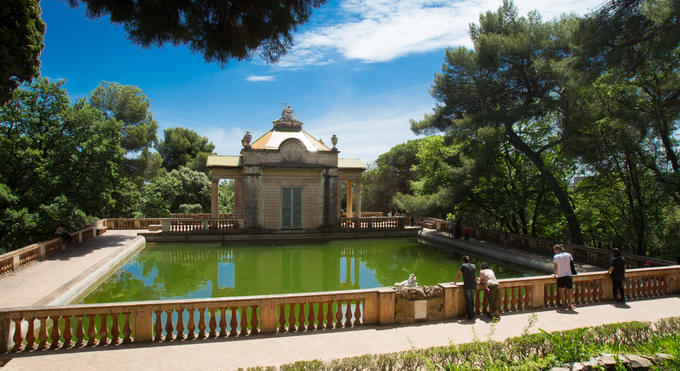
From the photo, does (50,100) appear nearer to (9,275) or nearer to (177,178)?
(9,275)

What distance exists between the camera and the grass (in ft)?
13.7

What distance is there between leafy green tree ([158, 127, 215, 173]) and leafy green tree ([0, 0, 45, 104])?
1542 inches

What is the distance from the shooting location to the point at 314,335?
5.93 meters

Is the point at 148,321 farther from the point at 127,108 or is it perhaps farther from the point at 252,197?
the point at 127,108

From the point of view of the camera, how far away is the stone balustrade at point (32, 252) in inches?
423

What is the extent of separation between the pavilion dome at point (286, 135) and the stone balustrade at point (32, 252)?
35.0 feet

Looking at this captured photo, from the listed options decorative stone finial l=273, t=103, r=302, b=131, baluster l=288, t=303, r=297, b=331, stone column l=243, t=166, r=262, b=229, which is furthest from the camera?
decorative stone finial l=273, t=103, r=302, b=131

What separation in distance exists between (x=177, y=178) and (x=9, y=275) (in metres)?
20.8

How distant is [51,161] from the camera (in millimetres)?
15828

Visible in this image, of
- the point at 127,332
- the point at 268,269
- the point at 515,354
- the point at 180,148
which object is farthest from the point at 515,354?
the point at 180,148

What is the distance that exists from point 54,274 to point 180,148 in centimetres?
3630

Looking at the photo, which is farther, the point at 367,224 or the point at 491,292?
the point at 367,224

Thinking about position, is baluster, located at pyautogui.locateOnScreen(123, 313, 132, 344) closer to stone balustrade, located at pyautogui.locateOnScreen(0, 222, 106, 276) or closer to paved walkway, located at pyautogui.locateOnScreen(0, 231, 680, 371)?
paved walkway, located at pyautogui.locateOnScreen(0, 231, 680, 371)

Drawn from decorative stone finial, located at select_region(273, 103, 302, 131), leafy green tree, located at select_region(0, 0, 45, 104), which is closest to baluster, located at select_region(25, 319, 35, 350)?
leafy green tree, located at select_region(0, 0, 45, 104)
